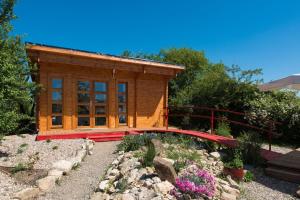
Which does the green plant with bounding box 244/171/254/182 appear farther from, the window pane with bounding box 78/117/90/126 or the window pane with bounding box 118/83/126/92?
the window pane with bounding box 118/83/126/92

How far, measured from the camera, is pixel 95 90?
1138 centimetres

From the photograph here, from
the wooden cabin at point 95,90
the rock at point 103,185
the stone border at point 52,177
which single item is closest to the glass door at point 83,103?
the wooden cabin at point 95,90

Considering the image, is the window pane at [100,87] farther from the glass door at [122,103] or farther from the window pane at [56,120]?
the window pane at [56,120]

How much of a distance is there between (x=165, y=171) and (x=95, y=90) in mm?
7193

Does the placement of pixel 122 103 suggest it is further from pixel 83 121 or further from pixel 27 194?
pixel 27 194

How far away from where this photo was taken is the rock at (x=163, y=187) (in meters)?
4.75

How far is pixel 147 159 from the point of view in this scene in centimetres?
598

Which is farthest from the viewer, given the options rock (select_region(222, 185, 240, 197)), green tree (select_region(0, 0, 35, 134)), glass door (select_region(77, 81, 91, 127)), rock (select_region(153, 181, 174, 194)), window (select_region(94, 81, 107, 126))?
window (select_region(94, 81, 107, 126))

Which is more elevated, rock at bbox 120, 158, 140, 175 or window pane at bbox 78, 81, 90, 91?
window pane at bbox 78, 81, 90, 91

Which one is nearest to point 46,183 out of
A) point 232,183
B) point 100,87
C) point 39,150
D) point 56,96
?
point 39,150

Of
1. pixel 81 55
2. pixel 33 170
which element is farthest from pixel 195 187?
pixel 81 55

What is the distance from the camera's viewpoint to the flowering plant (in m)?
4.58

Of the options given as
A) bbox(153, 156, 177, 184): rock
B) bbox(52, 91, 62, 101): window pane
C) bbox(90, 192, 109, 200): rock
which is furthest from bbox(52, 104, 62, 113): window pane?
bbox(153, 156, 177, 184): rock

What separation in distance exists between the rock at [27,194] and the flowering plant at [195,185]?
2.87 meters
